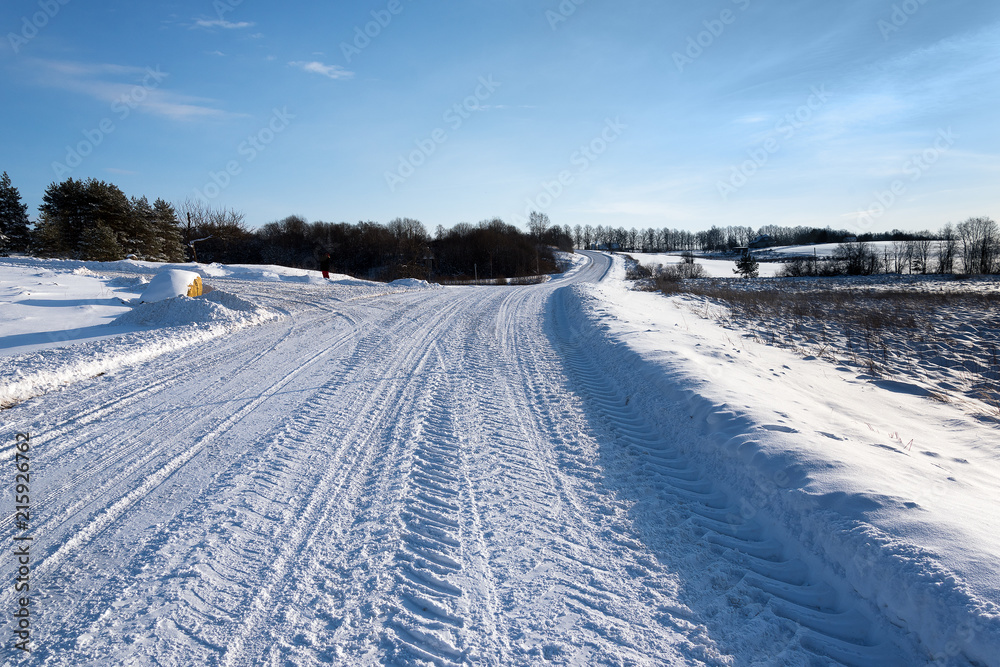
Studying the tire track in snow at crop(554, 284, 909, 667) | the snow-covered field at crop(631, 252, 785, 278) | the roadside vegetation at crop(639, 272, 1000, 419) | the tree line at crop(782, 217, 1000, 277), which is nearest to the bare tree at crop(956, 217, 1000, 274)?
the tree line at crop(782, 217, 1000, 277)

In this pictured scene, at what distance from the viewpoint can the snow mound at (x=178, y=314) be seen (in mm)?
10609

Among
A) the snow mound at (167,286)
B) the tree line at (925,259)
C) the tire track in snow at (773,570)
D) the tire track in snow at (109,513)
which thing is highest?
the tree line at (925,259)

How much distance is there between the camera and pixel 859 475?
3.55m

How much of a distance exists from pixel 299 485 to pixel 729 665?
3385mm

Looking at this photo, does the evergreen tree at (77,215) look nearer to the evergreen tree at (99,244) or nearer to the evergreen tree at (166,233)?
the evergreen tree at (99,244)

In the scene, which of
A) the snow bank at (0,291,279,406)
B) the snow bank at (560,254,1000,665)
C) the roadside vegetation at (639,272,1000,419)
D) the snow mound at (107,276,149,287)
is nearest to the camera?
the snow bank at (560,254,1000,665)

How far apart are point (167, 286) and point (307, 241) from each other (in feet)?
177

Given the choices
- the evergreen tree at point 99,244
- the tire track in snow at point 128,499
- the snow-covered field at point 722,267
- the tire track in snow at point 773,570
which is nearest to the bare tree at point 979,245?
the snow-covered field at point 722,267

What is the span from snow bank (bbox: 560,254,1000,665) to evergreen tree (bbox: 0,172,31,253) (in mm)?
48165

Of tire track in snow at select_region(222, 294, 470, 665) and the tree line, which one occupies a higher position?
the tree line

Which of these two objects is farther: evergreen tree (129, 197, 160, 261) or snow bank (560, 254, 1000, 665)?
evergreen tree (129, 197, 160, 261)

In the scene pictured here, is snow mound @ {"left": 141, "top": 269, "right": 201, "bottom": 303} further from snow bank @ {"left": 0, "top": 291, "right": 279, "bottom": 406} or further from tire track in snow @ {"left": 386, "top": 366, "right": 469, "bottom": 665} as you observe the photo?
tire track in snow @ {"left": 386, "top": 366, "right": 469, "bottom": 665}

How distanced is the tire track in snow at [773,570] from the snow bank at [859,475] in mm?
109

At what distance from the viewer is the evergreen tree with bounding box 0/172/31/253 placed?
1377 inches
